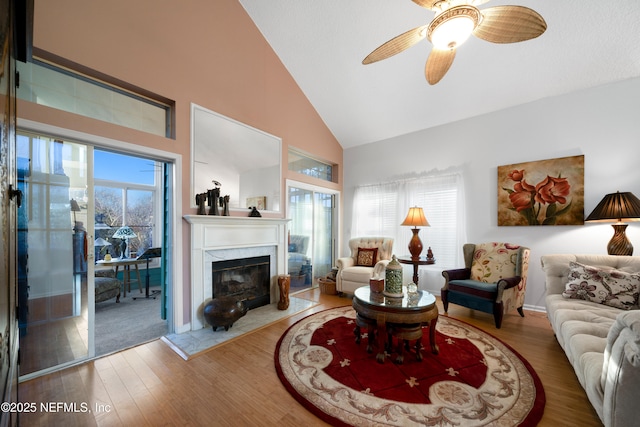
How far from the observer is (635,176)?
2795mm

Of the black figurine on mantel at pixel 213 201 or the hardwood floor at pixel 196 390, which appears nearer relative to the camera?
the hardwood floor at pixel 196 390

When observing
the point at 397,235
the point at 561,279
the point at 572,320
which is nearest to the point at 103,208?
the point at 397,235

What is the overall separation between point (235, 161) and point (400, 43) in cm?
229

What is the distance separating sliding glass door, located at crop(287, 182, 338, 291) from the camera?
4.33m

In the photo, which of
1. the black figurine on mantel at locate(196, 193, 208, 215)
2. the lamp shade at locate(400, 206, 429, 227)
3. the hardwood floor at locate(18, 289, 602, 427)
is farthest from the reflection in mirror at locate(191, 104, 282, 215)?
the lamp shade at locate(400, 206, 429, 227)

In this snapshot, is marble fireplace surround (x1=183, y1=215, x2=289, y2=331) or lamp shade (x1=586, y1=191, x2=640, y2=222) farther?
marble fireplace surround (x1=183, y1=215, x2=289, y2=331)

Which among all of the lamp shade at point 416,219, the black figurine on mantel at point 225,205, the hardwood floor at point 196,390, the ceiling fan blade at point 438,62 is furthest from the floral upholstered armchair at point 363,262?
the ceiling fan blade at point 438,62

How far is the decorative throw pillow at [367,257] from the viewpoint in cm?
409

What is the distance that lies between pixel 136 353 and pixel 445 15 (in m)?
3.59

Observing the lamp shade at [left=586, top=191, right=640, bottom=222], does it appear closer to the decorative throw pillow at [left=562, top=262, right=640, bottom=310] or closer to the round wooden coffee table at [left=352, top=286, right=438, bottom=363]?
the decorative throw pillow at [left=562, top=262, right=640, bottom=310]

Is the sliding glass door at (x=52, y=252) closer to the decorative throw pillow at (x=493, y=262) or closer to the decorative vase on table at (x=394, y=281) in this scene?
the decorative vase on table at (x=394, y=281)

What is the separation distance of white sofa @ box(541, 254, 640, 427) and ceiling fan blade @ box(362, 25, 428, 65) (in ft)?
6.49

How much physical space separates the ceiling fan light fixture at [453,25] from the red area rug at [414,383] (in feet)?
7.83

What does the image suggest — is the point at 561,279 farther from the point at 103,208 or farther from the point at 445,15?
the point at 103,208
